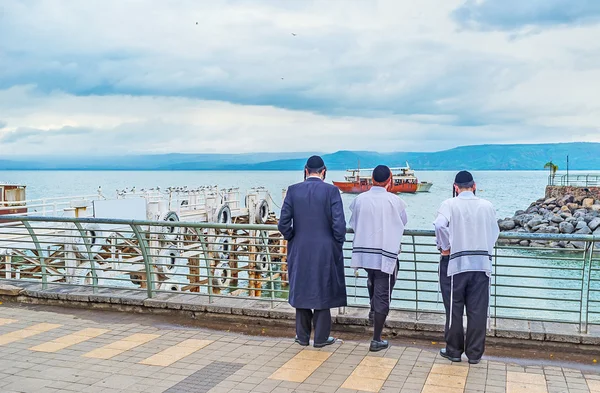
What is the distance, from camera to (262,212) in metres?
34.1

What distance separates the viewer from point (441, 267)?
610cm

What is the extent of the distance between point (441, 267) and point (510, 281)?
933 inches

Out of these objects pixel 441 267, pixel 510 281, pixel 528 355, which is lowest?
pixel 510 281

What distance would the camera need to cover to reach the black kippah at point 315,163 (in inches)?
255

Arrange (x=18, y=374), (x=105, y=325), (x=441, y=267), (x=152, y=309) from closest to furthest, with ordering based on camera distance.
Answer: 1. (x=18, y=374)
2. (x=441, y=267)
3. (x=105, y=325)
4. (x=152, y=309)

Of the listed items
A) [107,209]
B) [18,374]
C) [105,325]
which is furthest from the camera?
[107,209]

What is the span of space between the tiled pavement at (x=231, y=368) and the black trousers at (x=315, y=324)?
0.13m

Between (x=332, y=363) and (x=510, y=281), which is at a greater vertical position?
(x=332, y=363)

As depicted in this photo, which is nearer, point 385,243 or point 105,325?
point 385,243

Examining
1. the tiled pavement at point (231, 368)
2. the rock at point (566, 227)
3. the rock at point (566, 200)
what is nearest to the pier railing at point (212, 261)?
the tiled pavement at point (231, 368)

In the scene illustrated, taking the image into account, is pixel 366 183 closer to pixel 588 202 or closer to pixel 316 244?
pixel 588 202

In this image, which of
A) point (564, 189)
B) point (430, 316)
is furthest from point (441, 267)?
point (564, 189)

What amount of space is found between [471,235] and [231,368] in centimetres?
264

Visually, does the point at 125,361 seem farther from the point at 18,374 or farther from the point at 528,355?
the point at 528,355
